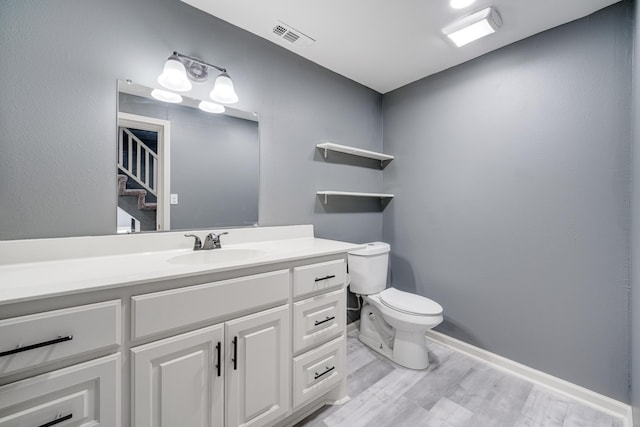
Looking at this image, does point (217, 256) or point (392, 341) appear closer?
point (217, 256)

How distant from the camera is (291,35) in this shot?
171cm

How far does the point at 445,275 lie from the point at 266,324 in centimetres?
162

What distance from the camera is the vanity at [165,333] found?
2.32ft

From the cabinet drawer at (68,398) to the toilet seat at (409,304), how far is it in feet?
5.08

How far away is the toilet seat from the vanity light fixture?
5.70 feet

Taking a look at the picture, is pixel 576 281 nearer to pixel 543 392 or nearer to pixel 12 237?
pixel 543 392

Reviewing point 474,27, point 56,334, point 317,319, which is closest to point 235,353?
point 317,319

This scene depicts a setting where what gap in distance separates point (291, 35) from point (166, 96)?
91 cm

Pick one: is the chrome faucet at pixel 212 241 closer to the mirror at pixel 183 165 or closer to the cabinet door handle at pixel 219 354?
the mirror at pixel 183 165

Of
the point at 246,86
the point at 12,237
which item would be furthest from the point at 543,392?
the point at 12,237

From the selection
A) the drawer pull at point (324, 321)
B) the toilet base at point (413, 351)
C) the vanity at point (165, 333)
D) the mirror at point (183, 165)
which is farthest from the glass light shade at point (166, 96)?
the toilet base at point (413, 351)

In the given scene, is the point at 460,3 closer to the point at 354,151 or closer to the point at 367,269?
the point at 354,151

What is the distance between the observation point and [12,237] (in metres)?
1.04

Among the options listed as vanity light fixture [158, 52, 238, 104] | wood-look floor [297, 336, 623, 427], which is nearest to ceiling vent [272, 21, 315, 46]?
vanity light fixture [158, 52, 238, 104]
